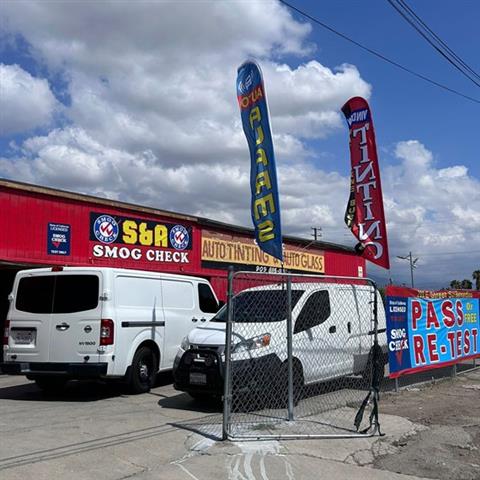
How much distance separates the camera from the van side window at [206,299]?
12.9 meters

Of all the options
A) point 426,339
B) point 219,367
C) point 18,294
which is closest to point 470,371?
point 426,339

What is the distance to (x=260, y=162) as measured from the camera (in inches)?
411

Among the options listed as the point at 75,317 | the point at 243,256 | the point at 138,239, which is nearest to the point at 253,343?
the point at 75,317

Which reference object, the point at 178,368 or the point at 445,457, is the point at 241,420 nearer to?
the point at 178,368

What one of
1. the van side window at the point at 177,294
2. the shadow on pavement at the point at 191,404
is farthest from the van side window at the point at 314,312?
the van side window at the point at 177,294

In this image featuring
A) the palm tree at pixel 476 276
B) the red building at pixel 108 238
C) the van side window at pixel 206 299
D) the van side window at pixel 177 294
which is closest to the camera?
the van side window at pixel 177 294

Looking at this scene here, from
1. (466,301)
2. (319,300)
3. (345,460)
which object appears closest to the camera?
(345,460)

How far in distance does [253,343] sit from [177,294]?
408cm

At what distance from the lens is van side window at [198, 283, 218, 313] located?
12945mm

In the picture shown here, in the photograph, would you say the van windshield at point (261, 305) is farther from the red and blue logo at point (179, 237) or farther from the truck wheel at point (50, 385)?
the red and blue logo at point (179, 237)

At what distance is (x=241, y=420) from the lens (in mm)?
7941

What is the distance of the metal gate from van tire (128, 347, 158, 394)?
101 inches

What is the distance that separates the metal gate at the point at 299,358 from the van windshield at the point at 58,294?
2.69 m

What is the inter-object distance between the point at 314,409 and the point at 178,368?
2072mm
